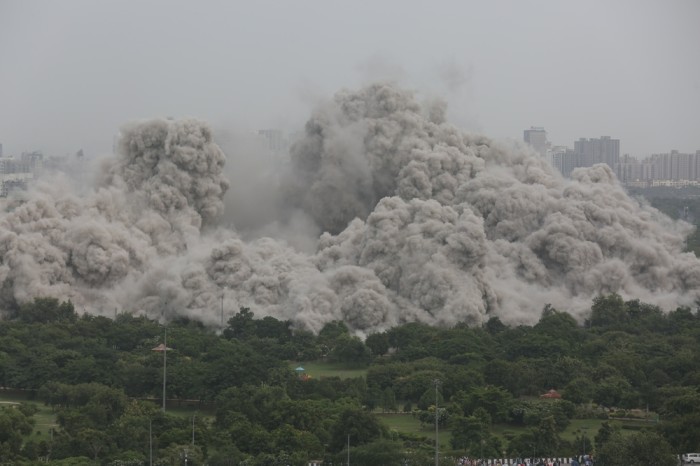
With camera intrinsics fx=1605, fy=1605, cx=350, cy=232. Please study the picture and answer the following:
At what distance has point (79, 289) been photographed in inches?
2041

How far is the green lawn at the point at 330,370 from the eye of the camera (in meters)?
42.9

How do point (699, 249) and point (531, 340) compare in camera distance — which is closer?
point (531, 340)

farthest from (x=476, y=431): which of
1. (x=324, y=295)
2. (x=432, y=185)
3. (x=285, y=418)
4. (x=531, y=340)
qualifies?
(x=432, y=185)

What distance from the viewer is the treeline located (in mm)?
32250

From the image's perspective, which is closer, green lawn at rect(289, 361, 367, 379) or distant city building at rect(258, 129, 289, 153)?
green lawn at rect(289, 361, 367, 379)

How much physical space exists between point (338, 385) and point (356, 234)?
43.5 ft

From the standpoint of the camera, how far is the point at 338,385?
39.3m

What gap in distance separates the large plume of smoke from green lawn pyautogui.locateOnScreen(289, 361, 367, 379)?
3160mm

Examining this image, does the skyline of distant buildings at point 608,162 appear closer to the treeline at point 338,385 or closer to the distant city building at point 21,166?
the distant city building at point 21,166

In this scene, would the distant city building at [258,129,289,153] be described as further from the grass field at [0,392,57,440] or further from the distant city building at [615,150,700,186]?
the distant city building at [615,150,700,186]

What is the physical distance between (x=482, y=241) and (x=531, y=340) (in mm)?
5212

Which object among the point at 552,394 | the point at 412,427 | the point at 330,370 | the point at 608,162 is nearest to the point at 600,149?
the point at 608,162

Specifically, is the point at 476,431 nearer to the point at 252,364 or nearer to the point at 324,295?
the point at 252,364

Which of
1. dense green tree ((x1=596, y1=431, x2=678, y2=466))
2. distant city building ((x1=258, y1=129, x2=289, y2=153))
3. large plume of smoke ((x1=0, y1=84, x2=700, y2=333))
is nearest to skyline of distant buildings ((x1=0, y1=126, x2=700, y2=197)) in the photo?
distant city building ((x1=258, y1=129, x2=289, y2=153))
